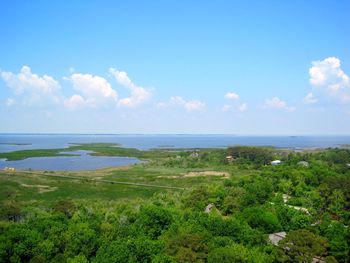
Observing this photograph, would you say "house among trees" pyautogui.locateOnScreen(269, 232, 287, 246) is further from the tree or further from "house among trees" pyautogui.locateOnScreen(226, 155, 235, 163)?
"house among trees" pyautogui.locateOnScreen(226, 155, 235, 163)

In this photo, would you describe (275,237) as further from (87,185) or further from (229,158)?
(229,158)

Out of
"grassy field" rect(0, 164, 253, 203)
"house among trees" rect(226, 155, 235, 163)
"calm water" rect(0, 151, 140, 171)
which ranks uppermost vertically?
"house among trees" rect(226, 155, 235, 163)

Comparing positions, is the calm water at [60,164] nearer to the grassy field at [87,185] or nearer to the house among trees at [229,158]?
the grassy field at [87,185]

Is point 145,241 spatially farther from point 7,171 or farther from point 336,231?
point 7,171

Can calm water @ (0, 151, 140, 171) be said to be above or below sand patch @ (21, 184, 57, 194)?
above

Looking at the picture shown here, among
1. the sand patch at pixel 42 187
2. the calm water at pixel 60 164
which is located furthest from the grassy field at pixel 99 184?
the calm water at pixel 60 164

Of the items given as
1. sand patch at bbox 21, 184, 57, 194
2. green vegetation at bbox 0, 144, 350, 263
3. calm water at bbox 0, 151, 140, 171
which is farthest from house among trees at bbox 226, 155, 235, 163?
sand patch at bbox 21, 184, 57, 194

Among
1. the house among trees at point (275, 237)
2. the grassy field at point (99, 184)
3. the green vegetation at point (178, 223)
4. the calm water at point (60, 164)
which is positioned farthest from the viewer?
the calm water at point (60, 164)

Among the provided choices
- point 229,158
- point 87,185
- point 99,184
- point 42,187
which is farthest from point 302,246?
point 229,158

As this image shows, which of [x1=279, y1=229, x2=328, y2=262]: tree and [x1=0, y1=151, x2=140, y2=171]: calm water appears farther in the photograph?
[x1=0, y1=151, x2=140, y2=171]: calm water
